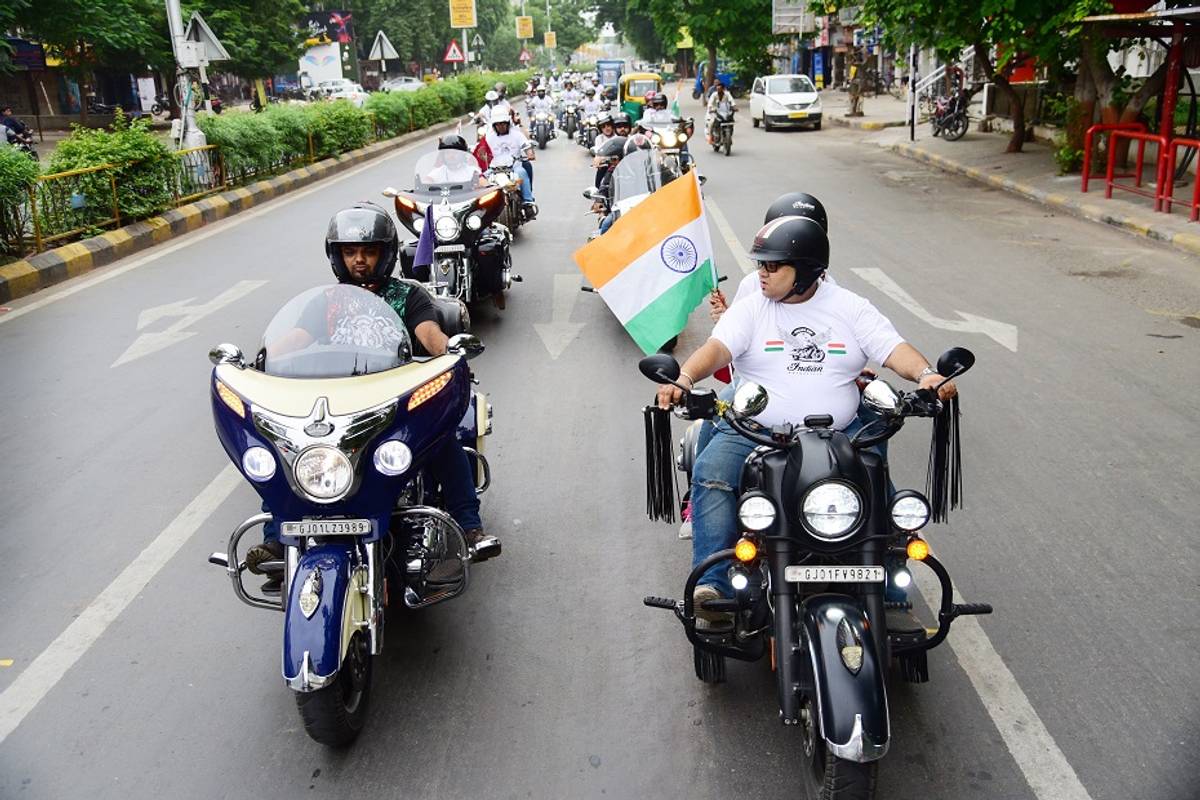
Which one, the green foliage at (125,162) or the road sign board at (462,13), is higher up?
the road sign board at (462,13)

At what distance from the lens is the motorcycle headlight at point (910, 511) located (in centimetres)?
327

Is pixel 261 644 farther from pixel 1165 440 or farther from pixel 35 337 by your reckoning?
pixel 35 337

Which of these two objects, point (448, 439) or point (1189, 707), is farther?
point (448, 439)

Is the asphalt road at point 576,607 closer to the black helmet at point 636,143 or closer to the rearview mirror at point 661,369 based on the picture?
the rearview mirror at point 661,369

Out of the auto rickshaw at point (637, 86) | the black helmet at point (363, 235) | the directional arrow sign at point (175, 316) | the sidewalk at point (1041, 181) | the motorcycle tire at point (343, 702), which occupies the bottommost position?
the sidewalk at point (1041, 181)

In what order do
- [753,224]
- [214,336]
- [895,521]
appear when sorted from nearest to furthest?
[895,521] < [214,336] < [753,224]

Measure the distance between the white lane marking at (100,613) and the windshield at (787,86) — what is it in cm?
3027

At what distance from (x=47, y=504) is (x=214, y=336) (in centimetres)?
372

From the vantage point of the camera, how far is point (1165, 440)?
642 cm

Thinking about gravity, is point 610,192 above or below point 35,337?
above

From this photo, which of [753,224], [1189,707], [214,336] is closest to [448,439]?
[1189,707]

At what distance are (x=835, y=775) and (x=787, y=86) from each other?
3307cm

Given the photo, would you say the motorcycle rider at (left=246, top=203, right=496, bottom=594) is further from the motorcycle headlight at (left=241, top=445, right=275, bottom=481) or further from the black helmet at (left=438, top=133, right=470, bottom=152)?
the black helmet at (left=438, top=133, right=470, bottom=152)

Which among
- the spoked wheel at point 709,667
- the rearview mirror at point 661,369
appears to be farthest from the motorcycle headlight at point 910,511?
the spoked wheel at point 709,667
